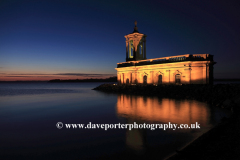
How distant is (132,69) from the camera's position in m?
38.0

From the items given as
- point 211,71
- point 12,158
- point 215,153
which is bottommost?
point 12,158

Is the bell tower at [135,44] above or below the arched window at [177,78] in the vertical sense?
above

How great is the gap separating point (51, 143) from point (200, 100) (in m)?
18.7

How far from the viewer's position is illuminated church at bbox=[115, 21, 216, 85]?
2714cm

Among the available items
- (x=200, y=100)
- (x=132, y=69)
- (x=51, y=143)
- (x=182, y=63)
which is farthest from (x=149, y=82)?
(x=51, y=143)

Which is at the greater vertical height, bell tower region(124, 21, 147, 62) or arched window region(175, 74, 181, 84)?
bell tower region(124, 21, 147, 62)

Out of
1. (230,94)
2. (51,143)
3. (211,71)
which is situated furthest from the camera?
(211,71)

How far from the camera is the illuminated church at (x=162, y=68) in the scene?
27.1 meters

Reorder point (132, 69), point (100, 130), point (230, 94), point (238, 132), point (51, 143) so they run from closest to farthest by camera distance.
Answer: point (238, 132), point (51, 143), point (100, 130), point (230, 94), point (132, 69)

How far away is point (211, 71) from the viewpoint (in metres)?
27.5

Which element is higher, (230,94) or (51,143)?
(230,94)

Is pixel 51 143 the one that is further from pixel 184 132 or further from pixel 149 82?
pixel 149 82

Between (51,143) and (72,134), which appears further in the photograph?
(72,134)

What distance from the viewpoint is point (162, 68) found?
31.9m
